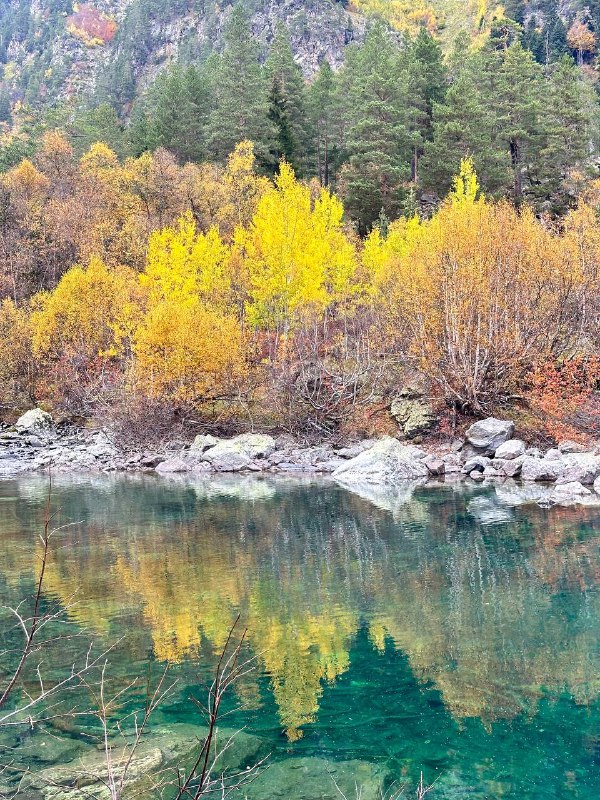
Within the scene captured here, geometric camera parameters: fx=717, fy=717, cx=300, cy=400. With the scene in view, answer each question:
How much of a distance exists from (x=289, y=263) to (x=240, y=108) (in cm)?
2599

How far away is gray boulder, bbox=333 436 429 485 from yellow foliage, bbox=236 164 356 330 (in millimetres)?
11017

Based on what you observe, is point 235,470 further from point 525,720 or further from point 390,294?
point 525,720

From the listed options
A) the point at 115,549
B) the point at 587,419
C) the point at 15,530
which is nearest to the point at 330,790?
the point at 115,549

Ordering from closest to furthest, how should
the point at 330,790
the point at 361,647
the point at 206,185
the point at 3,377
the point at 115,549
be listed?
the point at 330,790 < the point at 361,647 < the point at 115,549 < the point at 3,377 < the point at 206,185

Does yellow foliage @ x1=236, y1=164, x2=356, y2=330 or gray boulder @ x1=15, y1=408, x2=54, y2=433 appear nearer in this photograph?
gray boulder @ x1=15, y1=408, x2=54, y2=433

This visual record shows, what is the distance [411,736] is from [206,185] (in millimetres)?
47742

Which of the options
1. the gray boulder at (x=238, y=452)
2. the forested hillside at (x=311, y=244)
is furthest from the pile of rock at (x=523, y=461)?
the gray boulder at (x=238, y=452)

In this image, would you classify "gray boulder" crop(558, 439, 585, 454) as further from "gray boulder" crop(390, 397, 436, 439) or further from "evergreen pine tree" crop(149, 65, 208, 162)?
"evergreen pine tree" crop(149, 65, 208, 162)

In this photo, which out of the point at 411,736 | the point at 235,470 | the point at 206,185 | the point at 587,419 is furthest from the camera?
the point at 206,185

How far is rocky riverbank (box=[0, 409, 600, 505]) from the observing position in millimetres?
25047

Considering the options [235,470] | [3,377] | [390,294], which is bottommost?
[235,470]

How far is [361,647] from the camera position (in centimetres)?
1059

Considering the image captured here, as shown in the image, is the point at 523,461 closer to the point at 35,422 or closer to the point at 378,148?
the point at 35,422

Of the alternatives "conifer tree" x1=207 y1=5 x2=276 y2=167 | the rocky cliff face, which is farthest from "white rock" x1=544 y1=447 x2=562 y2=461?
the rocky cliff face
